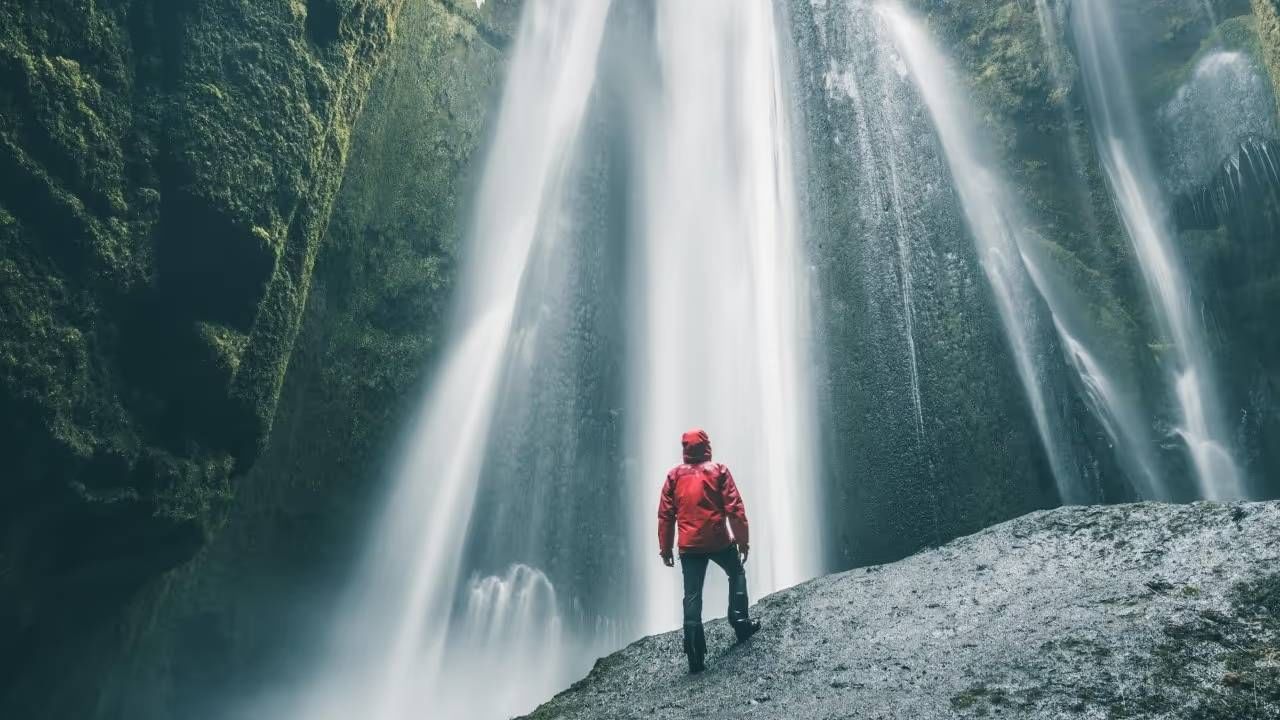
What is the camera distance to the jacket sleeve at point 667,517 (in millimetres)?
5055

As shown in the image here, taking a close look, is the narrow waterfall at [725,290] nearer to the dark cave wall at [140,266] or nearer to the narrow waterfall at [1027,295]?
the narrow waterfall at [1027,295]

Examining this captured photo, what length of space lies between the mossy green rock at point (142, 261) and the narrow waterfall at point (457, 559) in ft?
11.6

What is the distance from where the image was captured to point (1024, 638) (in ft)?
15.2

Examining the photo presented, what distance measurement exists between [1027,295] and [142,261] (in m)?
11.0

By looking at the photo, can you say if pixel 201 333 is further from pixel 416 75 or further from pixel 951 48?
pixel 951 48

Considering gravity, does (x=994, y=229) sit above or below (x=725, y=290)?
below

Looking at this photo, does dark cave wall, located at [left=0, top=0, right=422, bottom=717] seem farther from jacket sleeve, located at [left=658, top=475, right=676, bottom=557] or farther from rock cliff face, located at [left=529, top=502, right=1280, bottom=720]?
jacket sleeve, located at [left=658, top=475, right=676, bottom=557]

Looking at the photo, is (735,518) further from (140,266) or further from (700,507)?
(140,266)

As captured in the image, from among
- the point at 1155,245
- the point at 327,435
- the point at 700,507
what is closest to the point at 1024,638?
the point at 700,507

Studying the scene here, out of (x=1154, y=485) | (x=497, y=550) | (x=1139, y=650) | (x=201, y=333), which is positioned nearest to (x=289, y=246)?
(x=201, y=333)

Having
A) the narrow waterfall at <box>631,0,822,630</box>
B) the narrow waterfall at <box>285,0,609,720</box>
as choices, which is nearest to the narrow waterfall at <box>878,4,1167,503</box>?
the narrow waterfall at <box>631,0,822,630</box>

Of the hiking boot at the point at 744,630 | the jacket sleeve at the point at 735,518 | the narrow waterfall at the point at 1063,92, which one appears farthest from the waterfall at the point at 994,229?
the jacket sleeve at the point at 735,518

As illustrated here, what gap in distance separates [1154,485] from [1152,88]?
956cm

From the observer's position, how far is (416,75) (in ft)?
44.5
